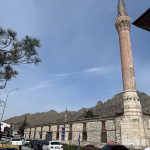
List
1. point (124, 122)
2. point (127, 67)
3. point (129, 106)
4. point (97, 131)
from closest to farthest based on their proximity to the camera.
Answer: point (129, 106) < point (124, 122) < point (127, 67) < point (97, 131)

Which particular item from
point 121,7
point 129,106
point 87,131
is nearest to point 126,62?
point 129,106

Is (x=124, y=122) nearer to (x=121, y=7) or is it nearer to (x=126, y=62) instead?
(x=126, y=62)

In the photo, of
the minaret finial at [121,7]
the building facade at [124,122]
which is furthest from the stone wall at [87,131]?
the minaret finial at [121,7]

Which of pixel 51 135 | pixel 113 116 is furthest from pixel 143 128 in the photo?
pixel 51 135

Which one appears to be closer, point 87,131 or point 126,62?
point 126,62

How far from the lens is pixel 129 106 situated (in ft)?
125

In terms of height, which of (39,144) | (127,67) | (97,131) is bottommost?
(39,144)

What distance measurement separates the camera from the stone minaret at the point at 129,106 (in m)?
37.2

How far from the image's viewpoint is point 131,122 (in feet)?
124

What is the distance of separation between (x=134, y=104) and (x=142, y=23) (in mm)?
31818

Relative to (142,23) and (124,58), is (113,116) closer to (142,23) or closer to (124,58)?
(124,58)

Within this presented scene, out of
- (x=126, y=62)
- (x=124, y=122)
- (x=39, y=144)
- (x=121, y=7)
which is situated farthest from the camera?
(x=121, y=7)

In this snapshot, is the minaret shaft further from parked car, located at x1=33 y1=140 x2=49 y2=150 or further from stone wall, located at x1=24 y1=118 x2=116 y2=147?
parked car, located at x1=33 y1=140 x2=49 y2=150

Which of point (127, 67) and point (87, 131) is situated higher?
point (127, 67)
